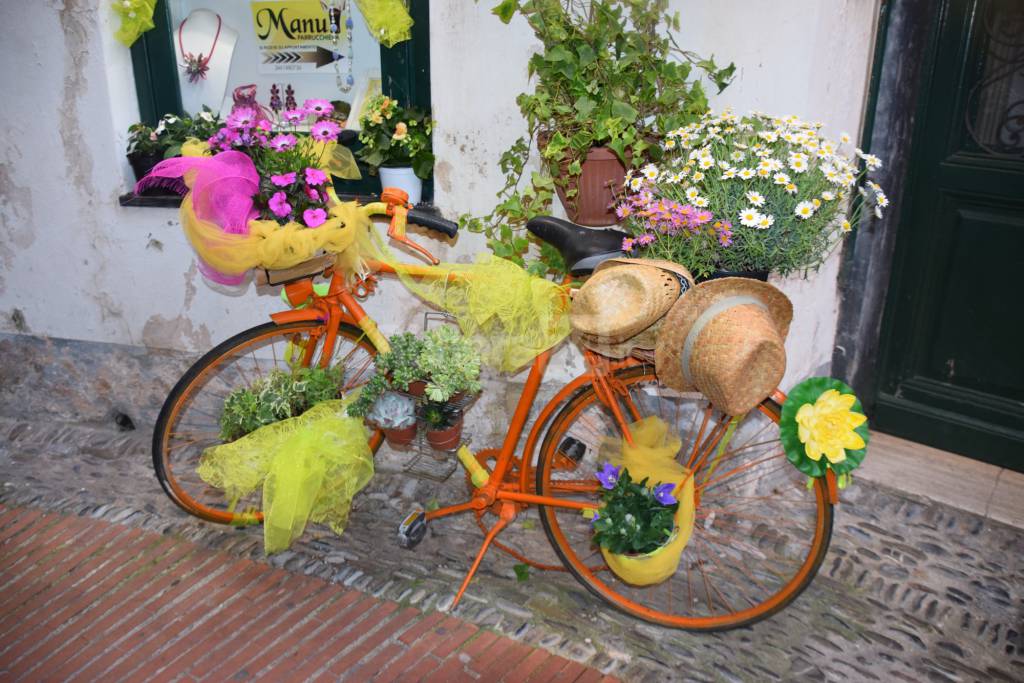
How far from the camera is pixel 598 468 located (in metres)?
3.77

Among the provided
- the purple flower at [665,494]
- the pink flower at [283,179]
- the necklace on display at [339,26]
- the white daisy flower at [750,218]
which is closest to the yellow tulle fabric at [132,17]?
the necklace on display at [339,26]

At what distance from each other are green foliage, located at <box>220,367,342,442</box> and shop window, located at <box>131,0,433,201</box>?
1.25 m

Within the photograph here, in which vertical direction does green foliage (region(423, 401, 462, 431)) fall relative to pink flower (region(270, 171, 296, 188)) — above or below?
below

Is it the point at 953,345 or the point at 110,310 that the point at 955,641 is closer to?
the point at 953,345

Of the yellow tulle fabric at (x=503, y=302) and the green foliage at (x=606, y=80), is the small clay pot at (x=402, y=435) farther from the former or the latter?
the green foliage at (x=606, y=80)

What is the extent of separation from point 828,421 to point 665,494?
1.96 feet

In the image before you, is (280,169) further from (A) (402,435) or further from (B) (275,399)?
(A) (402,435)

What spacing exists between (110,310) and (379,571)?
2320 millimetres

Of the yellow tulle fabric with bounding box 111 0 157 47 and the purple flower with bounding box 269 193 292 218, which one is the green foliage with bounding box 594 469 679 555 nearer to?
the purple flower with bounding box 269 193 292 218

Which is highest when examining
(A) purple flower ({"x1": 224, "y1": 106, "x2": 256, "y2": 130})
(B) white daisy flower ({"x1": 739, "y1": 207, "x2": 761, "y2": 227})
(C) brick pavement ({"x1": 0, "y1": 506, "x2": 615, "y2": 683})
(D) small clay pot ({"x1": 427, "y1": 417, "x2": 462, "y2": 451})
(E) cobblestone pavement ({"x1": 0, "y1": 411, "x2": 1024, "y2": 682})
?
(A) purple flower ({"x1": 224, "y1": 106, "x2": 256, "y2": 130})

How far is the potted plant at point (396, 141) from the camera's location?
4.15 meters

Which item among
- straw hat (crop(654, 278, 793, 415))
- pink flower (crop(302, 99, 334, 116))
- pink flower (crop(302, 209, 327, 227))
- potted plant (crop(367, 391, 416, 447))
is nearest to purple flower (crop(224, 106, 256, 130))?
pink flower (crop(302, 209, 327, 227))

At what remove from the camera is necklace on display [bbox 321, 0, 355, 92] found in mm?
4262

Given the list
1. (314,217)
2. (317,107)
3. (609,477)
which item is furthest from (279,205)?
(609,477)
